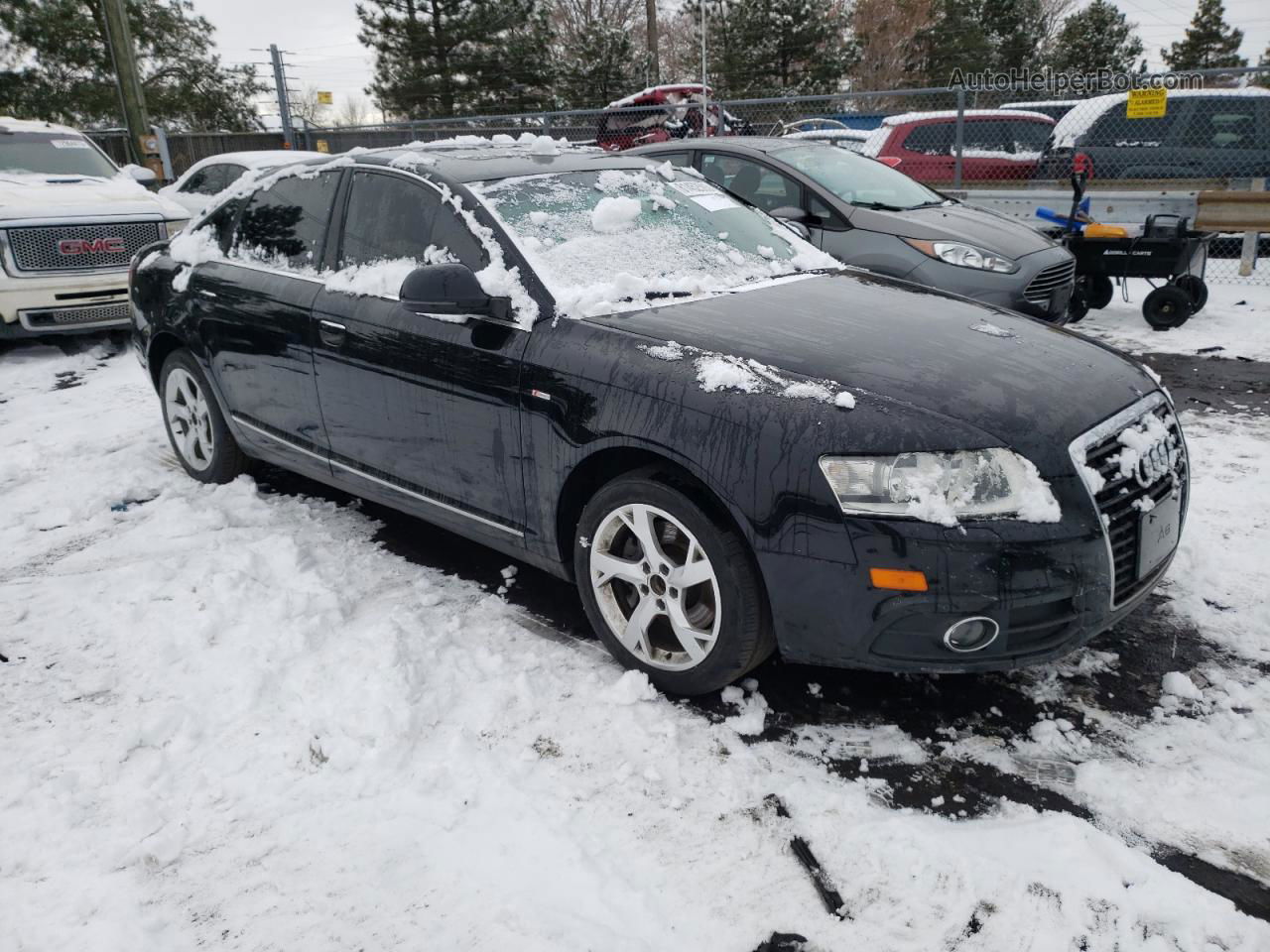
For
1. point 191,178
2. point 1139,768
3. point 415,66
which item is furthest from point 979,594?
point 415,66

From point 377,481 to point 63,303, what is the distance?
5873 mm

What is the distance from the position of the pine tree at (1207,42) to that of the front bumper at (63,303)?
48885mm

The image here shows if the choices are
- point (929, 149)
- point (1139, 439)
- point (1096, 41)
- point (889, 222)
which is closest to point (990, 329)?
point (1139, 439)

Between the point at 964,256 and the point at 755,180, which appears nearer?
the point at 964,256

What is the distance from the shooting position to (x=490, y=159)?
3871 mm

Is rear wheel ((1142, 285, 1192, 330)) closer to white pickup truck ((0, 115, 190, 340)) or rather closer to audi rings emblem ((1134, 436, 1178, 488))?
audi rings emblem ((1134, 436, 1178, 488))

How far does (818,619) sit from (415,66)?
32.1 metres

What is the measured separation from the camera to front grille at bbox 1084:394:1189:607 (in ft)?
8.56

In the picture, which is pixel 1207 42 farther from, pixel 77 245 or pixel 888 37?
pixel 77 245

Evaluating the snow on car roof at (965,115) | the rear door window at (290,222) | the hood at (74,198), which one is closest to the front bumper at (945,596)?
the rear door window at (290,222)

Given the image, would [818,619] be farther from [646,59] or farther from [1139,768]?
[646,59]

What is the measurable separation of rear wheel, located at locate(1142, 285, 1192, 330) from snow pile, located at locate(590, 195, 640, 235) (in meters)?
6.12

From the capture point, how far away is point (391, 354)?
11.8 ft

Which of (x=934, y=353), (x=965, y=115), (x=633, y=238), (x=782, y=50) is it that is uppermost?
(x=782, y=50)
